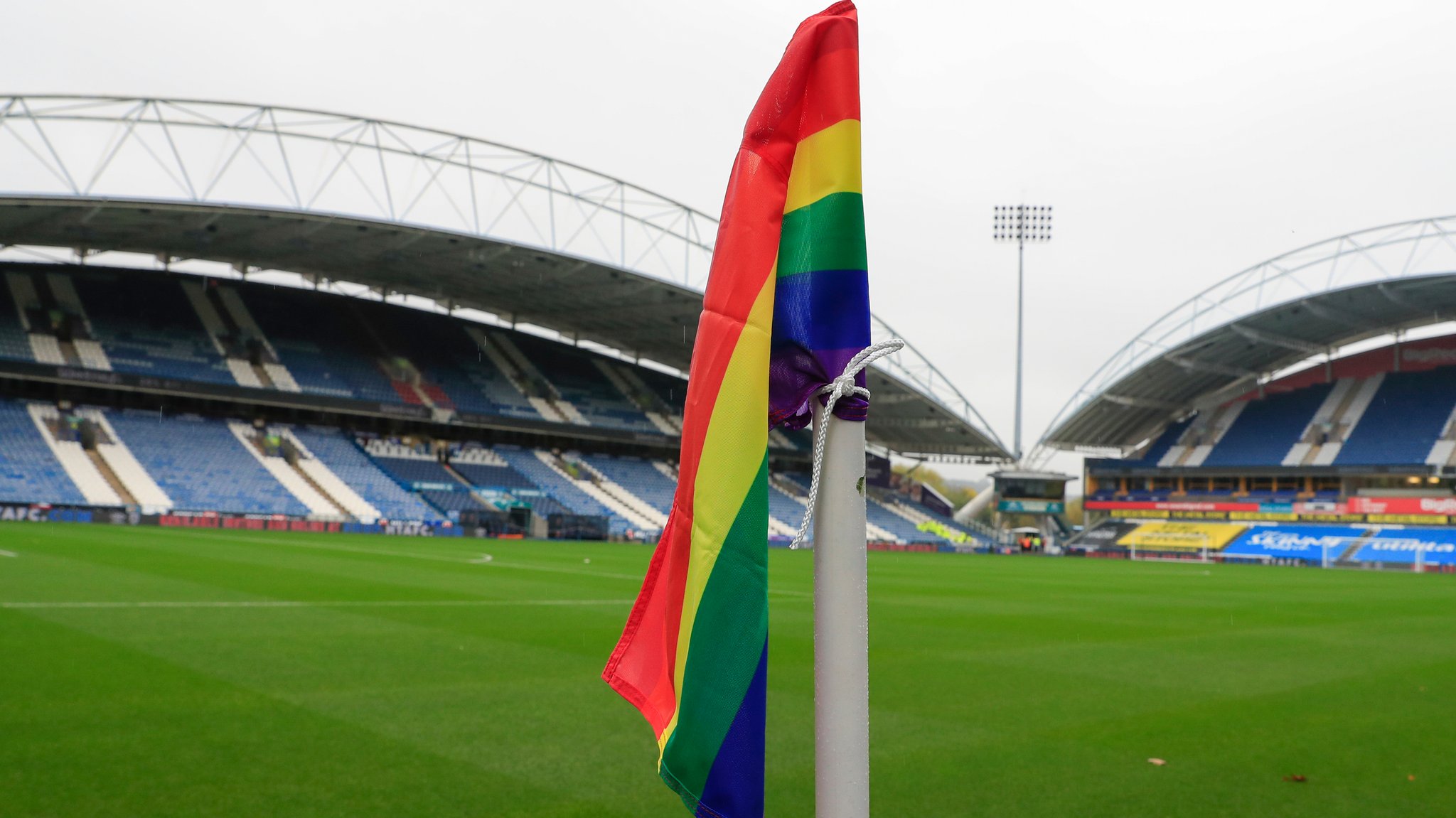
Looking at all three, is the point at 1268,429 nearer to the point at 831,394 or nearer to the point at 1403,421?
the point at 1403,421

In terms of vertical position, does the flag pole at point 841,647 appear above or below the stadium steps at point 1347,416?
below

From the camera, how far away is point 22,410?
1594 inches

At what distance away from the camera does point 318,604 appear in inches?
478

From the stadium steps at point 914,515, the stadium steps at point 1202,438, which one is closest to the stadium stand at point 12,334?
the stadium steps at point 914,515

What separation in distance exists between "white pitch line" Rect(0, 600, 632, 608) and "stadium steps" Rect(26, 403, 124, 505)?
A: 29189 millimetres

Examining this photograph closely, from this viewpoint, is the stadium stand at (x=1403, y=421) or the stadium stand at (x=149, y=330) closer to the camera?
the stadium stand at (x=149, y=330)

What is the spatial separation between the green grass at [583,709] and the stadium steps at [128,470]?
24.6 meters

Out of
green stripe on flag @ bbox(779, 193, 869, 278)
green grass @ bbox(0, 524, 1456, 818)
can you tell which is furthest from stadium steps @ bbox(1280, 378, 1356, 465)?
green stripe on flag @ bbox(779, 193, 869, 278)

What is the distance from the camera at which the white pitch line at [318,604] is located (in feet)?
35.5

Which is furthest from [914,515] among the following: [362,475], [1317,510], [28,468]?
[28,468]

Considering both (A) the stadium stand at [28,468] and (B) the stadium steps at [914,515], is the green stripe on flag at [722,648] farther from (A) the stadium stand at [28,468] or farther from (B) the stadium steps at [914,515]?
(B) the stadium steps at [914,515]

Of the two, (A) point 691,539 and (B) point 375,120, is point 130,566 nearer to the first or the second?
(A) point 691,539

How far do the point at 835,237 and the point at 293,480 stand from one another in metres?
44.1

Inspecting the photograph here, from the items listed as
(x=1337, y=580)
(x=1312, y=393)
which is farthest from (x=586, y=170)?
(x=1312, y=393)
